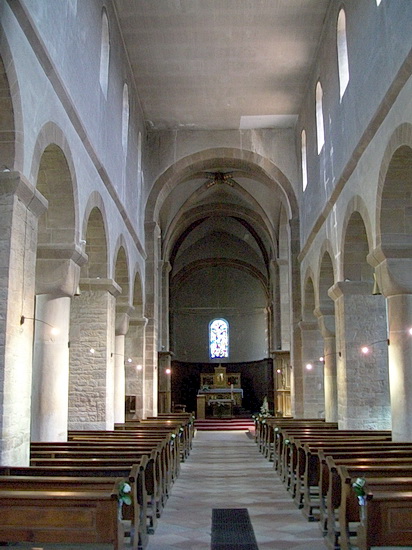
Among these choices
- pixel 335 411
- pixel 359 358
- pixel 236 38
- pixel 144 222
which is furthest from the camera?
pixel 144 222

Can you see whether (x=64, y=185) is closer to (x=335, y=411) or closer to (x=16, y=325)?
(x=16, y=325)

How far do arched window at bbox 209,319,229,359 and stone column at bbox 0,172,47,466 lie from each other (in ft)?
104

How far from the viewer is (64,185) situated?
11.7 m

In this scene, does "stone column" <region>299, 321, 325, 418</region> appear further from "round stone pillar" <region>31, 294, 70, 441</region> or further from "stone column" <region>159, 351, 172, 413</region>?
"round stone pillar" <region>31, 294, 70, 441</region>

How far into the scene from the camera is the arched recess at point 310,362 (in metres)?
21.5

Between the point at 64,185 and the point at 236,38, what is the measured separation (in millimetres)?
7634

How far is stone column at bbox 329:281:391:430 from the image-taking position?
14750 millimetres

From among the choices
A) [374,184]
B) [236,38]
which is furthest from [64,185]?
[236,38]

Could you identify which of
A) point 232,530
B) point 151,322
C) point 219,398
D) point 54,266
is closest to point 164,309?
point 219,398

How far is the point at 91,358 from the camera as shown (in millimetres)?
14992

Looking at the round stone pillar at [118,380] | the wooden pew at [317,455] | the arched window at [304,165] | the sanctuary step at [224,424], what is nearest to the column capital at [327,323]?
the arched window at [304,165]

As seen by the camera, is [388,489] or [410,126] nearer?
[388,489]

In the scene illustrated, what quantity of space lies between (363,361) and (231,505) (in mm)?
5962

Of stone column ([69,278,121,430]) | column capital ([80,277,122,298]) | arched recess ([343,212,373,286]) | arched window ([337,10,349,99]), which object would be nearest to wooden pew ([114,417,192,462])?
stone column ([69,278,121,430])
